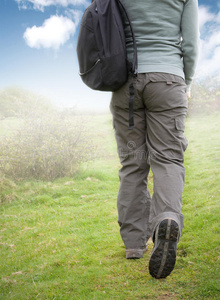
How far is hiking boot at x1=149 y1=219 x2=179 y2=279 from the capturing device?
177 cm

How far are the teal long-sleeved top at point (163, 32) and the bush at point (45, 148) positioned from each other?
3944 millimetres

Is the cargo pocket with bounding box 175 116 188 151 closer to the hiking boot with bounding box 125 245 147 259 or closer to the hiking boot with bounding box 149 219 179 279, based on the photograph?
the hiking boot with bounding box 149 219 179 279

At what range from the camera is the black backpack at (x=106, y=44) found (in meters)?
2.02

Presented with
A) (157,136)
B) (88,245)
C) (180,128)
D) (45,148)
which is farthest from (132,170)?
(45,148)

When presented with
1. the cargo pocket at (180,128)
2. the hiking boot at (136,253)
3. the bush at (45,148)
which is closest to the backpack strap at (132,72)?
the cargo pocket at (180,128)

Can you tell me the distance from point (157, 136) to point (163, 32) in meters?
0.66

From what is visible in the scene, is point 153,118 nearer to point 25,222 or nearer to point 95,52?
point 95,52

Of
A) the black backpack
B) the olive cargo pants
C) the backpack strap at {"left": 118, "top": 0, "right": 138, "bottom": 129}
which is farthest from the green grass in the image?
the black backpack

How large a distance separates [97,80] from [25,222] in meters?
2.60

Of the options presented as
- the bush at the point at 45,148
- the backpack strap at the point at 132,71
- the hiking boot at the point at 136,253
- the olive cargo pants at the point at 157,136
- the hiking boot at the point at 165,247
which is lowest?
the bush at the point at 45,148

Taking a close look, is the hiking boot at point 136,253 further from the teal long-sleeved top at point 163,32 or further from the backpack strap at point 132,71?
the teal long-sleeved top at point 163,32

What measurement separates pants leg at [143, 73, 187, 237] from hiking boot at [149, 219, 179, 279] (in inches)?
7.3

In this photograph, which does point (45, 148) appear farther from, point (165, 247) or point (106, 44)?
point (165, 247)

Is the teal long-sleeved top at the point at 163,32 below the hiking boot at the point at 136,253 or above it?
above
